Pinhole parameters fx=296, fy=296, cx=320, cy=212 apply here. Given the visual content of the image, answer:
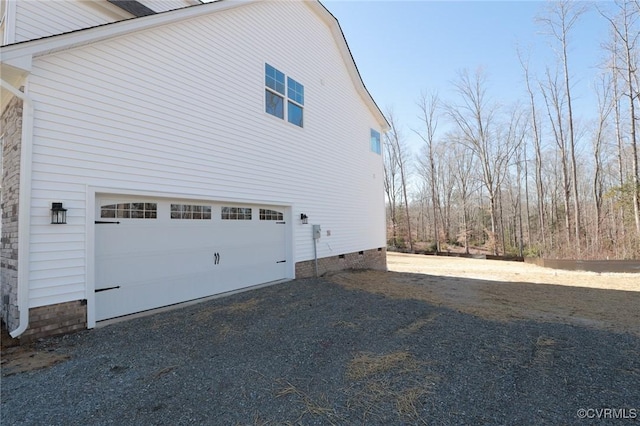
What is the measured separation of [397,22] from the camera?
1036 cm

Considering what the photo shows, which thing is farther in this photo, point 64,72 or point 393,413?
point 64,72

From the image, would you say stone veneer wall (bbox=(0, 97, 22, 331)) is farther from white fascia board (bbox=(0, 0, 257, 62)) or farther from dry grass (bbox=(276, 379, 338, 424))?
dry grass (bbox=(276, 379, 338, 424))

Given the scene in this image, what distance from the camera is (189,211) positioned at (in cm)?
604

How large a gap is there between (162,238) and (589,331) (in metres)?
7.14

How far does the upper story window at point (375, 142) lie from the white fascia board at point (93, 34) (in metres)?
8.47

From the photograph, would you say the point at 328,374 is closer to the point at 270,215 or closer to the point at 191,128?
the point at 191,128

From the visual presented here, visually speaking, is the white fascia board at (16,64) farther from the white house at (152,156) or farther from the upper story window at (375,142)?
the upper story window at (375,142)

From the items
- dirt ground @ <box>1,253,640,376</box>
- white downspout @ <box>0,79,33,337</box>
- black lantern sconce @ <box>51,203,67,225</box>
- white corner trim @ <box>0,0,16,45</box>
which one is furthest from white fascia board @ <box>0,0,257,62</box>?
dirt ground @ <box>1,253,640,376</box>

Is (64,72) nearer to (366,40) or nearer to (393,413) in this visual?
(393,413)

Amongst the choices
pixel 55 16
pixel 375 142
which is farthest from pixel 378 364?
pixel 375 142

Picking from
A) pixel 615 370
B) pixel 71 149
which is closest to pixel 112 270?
pixel 71 149

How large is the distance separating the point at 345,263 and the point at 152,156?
7211 millimetres

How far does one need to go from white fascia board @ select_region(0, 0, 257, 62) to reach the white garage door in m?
2.19

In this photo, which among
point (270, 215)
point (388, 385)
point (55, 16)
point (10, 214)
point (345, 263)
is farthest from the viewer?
point (345, 263)
